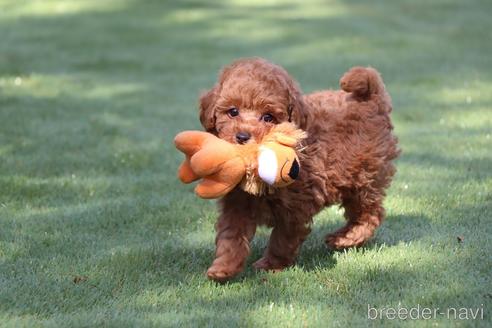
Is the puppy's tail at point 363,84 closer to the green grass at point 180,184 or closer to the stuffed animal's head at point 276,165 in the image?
the green grass at point 180,184

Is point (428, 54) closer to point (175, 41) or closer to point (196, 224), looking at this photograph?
point (175, 41)

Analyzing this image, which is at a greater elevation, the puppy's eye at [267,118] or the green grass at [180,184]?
the puppy's eye at [267,118]

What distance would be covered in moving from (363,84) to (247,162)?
1.38 meters

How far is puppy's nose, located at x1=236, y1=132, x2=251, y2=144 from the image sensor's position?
4.82 meters

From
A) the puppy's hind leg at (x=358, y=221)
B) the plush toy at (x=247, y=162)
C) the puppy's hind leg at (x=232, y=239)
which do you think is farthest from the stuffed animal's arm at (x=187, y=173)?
the puppy's hind leg at (x=358, y=221)

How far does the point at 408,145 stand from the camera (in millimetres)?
9406

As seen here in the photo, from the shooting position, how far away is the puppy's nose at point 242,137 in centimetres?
482

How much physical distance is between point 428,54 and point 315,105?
33.7 feet

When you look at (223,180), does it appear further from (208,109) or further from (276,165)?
(208,109)

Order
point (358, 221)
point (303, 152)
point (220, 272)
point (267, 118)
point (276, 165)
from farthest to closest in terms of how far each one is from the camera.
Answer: point (358, 221)
point (303, 152)
point (220, 272)
point (267, 118)
point (276, 165)

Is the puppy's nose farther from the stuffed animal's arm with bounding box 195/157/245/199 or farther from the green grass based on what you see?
the green grass

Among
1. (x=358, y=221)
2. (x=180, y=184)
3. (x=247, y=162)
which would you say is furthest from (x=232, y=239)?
(x=180, y=184)

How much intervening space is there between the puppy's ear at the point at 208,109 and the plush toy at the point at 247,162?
0.42ft

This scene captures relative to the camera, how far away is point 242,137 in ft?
15.9
